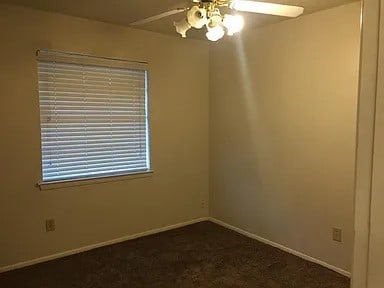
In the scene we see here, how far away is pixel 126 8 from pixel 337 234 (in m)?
2.73

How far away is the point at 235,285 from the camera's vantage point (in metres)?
2.77

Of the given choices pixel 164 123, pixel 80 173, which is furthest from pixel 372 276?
pixel 164 123

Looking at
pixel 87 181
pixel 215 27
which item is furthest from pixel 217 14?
pixel 87 181

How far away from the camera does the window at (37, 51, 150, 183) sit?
313cm

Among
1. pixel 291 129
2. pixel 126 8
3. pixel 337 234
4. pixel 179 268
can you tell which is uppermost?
pixel 126 8

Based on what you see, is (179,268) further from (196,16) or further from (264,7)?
(264,7)

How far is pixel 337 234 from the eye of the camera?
297cm

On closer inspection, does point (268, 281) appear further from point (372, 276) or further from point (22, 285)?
point (372, 276)

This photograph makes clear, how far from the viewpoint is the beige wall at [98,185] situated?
9.59 feet

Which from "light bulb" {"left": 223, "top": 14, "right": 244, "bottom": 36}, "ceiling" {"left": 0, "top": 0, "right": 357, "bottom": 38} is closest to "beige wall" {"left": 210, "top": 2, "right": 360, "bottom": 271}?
"ceiling" {"left": 0, "top": 0, "right": 357, "bottom": 38}

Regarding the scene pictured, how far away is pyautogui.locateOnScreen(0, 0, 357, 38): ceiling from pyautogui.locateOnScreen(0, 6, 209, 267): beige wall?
0.15 metres

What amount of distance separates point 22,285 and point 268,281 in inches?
80.5

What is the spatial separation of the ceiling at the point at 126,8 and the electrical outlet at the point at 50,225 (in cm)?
195

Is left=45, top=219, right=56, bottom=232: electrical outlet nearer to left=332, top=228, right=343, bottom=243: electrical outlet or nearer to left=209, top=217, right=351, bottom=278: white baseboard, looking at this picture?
left=209, top=217, right=351, bottom=278: white baseboard
